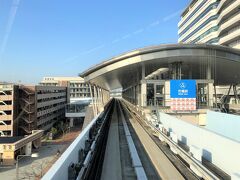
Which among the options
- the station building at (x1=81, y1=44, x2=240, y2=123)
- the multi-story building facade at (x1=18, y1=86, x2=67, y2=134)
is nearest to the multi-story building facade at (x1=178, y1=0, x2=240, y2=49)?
the station building at (x1=81, y1=44, x2=240, y2=123)

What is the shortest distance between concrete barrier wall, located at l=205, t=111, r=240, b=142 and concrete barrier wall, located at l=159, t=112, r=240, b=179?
8.21ft

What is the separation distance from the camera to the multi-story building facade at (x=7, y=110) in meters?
67.8

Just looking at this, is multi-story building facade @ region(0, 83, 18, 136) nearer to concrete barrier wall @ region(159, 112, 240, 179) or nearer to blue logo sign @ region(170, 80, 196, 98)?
blue logo sign @ region(170, 80, 196, 98)

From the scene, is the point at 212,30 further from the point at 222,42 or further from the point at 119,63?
the point at 119,63

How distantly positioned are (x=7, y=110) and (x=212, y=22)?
161ft

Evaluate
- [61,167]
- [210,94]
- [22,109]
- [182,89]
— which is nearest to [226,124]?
[182,89]

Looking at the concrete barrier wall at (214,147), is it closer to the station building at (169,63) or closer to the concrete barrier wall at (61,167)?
the concrete barrier wall at (61,167)

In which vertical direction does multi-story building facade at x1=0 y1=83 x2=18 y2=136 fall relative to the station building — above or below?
below

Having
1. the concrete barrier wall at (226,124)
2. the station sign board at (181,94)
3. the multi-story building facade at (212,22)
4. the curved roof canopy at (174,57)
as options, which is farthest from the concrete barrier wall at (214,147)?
the multi-story building facade at (212,22)

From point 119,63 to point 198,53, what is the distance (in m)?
7.56

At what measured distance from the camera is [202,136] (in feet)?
39.7

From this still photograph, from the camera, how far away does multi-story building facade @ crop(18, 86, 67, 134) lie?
71.8 metres

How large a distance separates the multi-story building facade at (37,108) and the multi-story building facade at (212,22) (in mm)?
41780

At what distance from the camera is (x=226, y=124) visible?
17.4 metres
